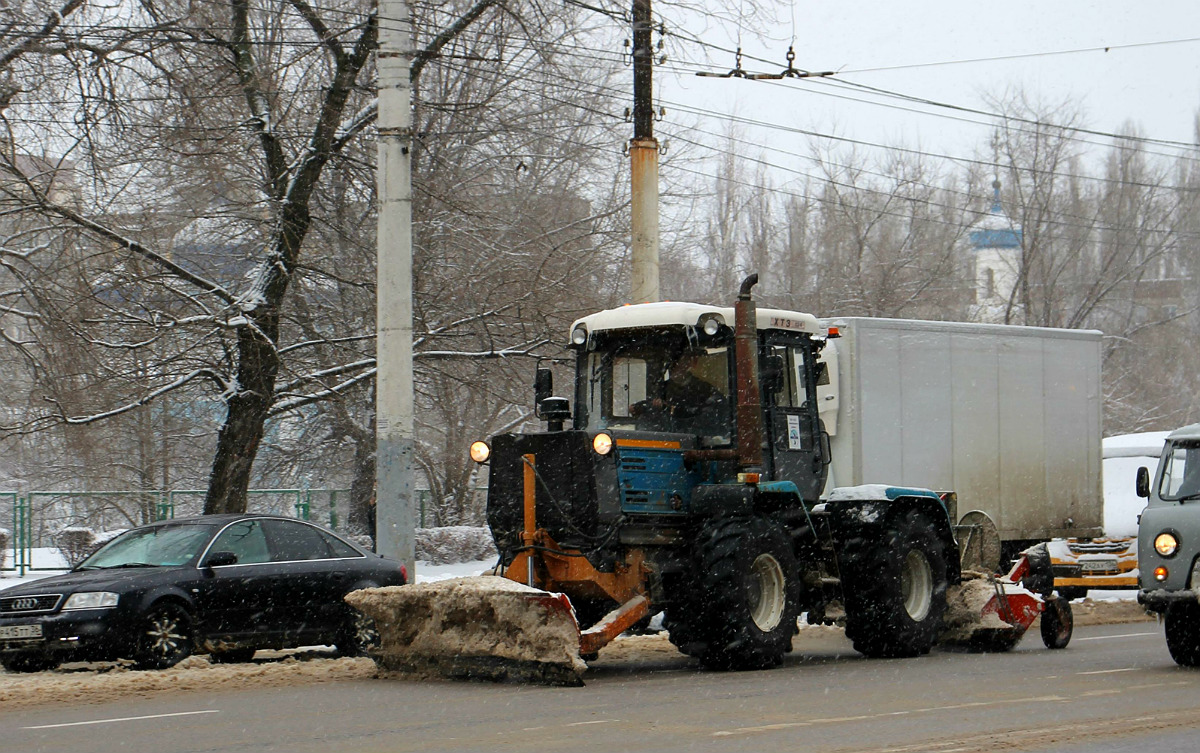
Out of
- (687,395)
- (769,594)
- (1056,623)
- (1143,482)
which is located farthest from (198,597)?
(1143,482)

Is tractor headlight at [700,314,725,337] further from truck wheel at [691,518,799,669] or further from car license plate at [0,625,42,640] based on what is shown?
car license plate at [0,625,42,640]

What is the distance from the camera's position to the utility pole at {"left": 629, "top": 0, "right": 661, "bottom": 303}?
695 inches

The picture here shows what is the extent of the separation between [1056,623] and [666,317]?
5088 millimetres

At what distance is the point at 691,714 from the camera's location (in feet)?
31.2

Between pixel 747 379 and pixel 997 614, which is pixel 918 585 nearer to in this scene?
pixel 997 614

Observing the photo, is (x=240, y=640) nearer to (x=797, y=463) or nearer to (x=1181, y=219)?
(x=797, y=463)

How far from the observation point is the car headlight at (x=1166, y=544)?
11.4 meters

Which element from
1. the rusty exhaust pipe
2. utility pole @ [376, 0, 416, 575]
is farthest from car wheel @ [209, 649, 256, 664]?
the rusty exhaust pipe

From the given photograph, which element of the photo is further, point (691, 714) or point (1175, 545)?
point (1175, 545)

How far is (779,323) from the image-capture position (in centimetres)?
1329

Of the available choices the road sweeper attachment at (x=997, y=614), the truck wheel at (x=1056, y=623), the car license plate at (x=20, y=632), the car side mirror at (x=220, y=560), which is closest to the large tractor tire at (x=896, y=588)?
the road sweeper attachment at (x=997, y=614)

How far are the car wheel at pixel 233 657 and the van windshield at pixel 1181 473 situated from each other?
27.4 feet

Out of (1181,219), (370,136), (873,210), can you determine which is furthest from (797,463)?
(1181,219)

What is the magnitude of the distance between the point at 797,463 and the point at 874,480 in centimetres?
342
